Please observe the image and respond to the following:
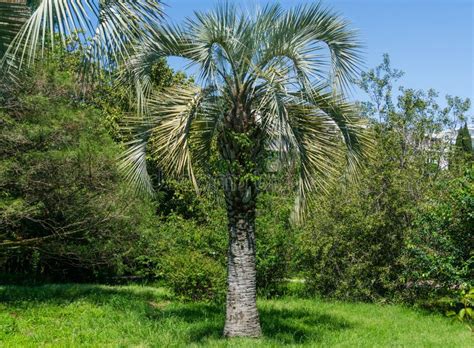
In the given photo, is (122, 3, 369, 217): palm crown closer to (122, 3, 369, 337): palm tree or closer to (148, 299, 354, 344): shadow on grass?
A: (122, 3, 369, 337): palm tree

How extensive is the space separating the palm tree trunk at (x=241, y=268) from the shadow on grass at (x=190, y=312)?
1.36ft

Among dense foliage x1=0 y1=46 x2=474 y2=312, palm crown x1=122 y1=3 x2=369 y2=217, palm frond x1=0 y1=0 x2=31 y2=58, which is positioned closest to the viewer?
palm frond x1=0 y1=0 x2=31 y2=58

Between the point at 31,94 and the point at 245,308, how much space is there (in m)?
7.12

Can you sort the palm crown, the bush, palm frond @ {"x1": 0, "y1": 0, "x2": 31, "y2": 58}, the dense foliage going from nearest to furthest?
palm frond @ {"x1": 0, "y1": 0, "x2": 31, "y2": 58} < the palm crown < the dense foliage < the bush

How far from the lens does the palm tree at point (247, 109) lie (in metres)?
7.68

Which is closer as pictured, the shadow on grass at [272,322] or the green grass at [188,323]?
the green grass at [188,323]

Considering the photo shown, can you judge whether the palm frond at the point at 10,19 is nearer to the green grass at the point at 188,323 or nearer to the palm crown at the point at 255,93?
the palm crown at the point at 255,93

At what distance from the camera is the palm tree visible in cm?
768

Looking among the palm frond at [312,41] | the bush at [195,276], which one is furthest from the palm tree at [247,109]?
the bush at [195,276]

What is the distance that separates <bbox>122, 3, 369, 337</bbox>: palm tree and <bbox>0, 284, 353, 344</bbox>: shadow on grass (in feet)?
3.09

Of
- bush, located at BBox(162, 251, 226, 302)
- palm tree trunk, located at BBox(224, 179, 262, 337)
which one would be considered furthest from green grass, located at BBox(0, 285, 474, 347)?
bush, located at BBox(162, 251, 226, 302)

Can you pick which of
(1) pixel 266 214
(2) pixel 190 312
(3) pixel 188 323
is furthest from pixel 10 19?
(1) pixel 266 214

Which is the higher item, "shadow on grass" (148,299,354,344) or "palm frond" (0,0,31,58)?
"palm frond" (0,0,31,58)

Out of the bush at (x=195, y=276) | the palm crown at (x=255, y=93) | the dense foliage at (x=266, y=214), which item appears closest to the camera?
the palm crown at (x=255, y=93)
